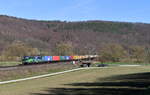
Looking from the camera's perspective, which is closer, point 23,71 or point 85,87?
point 85,87

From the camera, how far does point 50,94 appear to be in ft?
78.5

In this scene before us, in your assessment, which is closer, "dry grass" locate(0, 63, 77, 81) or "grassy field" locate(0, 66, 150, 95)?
"grassy field" locate(0, 66, 150, 95)

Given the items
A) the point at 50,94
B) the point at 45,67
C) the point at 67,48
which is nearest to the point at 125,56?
the point at 67,48

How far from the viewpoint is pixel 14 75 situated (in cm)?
5128

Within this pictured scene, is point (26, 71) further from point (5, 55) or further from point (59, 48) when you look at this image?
point (59, 48)

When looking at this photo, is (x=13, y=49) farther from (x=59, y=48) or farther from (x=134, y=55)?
(x=134, y=55)

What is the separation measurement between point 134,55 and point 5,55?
202 feet

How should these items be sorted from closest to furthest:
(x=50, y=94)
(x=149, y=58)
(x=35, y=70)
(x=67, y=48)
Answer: (x=50, y=94)
(x=35, y=70)
(x=149, y=58)
(x=67, y=48)

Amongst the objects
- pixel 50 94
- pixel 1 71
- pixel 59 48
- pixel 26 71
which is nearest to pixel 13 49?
pixel 59 48

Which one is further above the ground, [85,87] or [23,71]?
[23,71]

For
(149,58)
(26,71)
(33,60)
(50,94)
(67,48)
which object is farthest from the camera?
(67,48)

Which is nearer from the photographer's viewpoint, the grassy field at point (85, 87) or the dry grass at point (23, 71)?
the grassy field at point (85, 87)

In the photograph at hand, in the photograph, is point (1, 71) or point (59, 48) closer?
point (1, 71)

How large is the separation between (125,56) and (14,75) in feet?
334
